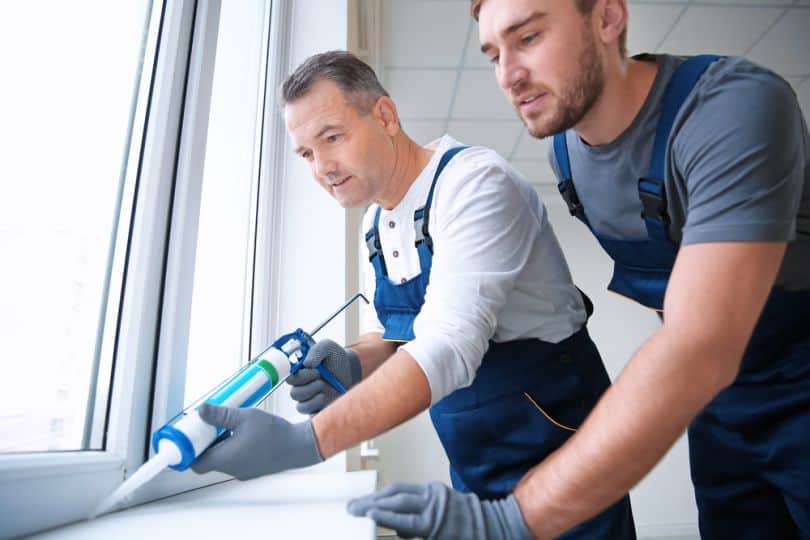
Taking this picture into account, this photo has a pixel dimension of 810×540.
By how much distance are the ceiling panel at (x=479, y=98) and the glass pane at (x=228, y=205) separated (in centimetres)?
161

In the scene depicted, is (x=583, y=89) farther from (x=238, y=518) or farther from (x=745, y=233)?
(x=238, y=518)

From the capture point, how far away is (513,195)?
0.92 metres

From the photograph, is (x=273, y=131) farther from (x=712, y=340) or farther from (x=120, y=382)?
(x=712, y=340)

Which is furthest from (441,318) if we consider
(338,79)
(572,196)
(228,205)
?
(228,205)

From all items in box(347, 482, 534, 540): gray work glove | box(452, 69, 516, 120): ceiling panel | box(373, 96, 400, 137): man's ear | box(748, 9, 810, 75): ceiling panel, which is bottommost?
box(347, 482, 534, 540): gray work glove

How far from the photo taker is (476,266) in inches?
32.8

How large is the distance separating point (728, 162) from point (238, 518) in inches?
29.8

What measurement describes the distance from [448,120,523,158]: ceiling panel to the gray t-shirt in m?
2.54

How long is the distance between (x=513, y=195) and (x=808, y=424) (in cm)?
63

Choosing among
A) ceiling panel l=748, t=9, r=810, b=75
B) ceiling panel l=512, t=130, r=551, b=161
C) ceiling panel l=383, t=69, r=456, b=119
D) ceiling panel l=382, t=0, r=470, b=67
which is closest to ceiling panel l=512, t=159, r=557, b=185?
ceiling panel l=512, t=130, r=551, b=161

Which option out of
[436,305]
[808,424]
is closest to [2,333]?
[436,305]

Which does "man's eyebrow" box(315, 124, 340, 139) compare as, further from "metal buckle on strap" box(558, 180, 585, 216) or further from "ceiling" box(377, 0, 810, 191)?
"ceiling" box(377, 0, 810, 191)

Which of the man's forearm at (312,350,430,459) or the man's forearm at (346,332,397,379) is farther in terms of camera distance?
the man's forearm at (346,332,397,379)

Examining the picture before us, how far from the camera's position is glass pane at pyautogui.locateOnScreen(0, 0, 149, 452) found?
0.65 m
